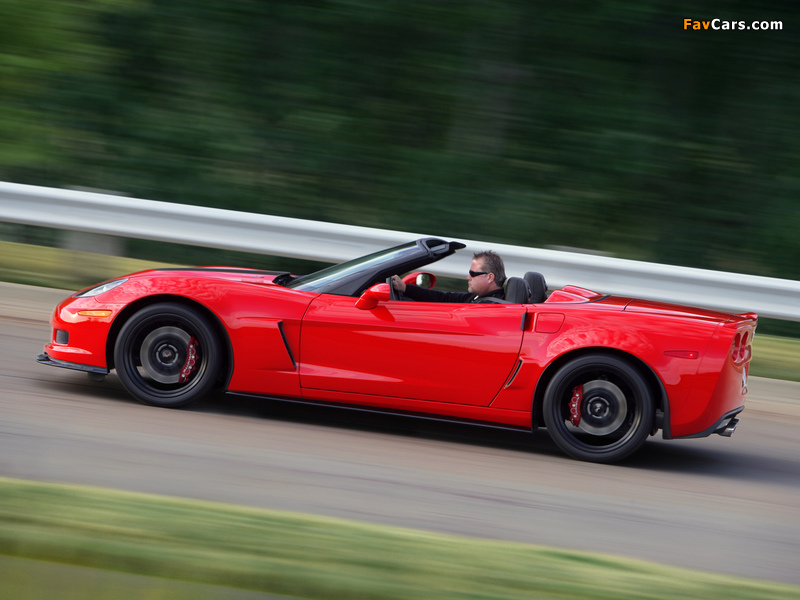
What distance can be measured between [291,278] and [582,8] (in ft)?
23.4

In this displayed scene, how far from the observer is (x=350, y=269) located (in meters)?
5.40

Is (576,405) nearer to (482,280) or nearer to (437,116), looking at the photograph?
(482,280)

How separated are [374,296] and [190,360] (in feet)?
3.79

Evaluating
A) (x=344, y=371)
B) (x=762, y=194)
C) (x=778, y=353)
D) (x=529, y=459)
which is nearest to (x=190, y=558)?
(x=344, y=371)

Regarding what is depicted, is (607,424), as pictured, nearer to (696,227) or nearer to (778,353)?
(778,353)

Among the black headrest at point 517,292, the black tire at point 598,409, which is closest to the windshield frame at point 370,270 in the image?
the black headrest at point 517,292

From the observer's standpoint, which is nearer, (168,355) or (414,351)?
(414,351)

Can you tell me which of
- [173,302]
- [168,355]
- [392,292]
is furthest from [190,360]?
[392,292]

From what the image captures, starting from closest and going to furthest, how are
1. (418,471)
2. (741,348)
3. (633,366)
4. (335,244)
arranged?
(418,471) → (633,366) → (741,348) → (335,244)

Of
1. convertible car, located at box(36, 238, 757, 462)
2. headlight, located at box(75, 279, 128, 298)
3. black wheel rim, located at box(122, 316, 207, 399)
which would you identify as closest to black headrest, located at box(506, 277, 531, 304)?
convertible car, located at box(36, 238, 757, 462)

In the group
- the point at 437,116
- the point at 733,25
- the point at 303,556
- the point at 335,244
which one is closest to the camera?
the point at 303,556

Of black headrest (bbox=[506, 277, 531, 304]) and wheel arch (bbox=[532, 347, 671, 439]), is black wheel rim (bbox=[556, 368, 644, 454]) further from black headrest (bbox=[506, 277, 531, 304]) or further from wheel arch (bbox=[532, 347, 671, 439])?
black headrest (bbox=[506, 277, 531, 304])

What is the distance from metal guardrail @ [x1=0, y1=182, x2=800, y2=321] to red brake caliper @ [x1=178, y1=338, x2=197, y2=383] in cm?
304

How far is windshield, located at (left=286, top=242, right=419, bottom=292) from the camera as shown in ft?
17.5
